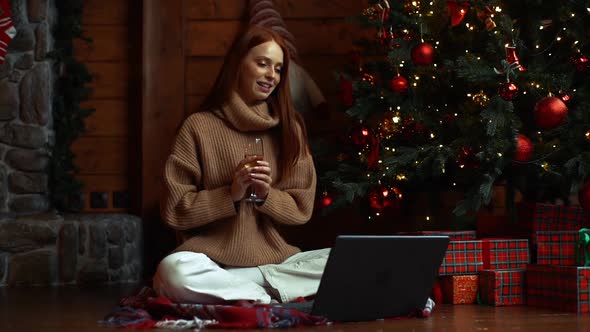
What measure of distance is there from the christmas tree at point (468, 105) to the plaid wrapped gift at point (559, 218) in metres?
0.11

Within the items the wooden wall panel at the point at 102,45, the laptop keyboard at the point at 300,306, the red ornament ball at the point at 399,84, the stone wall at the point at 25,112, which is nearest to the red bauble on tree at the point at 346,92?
the red ornament ball at the point at 399,84

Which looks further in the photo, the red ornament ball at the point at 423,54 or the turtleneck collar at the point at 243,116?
the red ornament ball at the point at 423,54

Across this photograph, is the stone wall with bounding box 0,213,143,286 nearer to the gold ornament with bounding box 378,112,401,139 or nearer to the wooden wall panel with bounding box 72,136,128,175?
the wooden wall panel with bounding box 72,136,128,175

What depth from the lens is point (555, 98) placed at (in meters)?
2.66

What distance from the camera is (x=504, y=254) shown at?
2832mm

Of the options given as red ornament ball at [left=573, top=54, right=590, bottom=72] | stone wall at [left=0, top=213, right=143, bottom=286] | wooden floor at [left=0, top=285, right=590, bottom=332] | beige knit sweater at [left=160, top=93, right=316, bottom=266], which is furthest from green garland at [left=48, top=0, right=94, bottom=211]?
red ornament ball at [left=573, top=54, right=590, bottom=72]

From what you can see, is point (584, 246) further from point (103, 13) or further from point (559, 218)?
point (103, 13)

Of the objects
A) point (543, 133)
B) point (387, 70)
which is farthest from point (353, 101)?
point (543, 133)

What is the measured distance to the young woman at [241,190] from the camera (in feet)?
7.77

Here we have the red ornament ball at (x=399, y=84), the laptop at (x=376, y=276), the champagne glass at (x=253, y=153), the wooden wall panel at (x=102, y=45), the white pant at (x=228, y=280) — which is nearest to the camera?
the laptop at (x=376, y=276)

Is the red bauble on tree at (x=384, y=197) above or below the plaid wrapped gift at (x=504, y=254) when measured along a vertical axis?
above

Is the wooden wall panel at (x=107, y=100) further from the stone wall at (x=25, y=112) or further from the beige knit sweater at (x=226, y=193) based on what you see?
the beige knit sweater at (x=226, y=193)

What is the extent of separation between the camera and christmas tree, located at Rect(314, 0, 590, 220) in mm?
2791

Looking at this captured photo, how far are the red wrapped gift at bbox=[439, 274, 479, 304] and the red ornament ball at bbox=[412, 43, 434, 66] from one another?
30.7 inches
